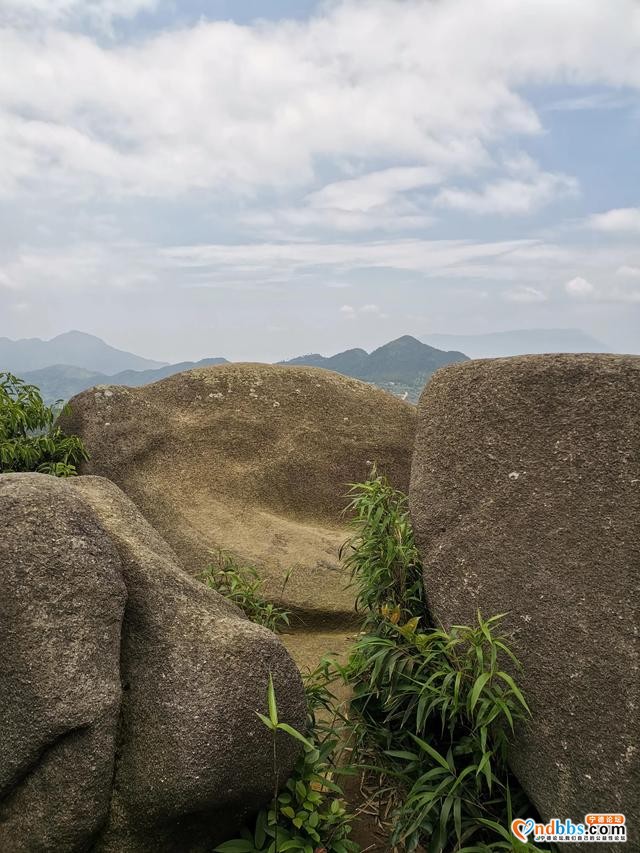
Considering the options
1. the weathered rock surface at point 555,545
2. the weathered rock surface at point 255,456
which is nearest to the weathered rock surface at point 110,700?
the weathered rock surface at point 555,545

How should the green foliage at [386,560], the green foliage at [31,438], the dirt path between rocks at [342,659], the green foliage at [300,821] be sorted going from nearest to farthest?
1. the green foliage at [300,821]
2. the dirt path between rocks at [342,659]
3. the green foliage at [386,560]
4. the green foliage at [31,438]

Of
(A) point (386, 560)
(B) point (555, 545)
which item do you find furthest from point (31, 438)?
(B) point (555, 545)

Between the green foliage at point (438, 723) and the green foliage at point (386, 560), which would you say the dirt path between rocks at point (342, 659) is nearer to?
the green foliage at point (438, 723)

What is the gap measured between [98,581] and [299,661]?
291cm

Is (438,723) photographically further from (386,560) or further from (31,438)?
(31,438)

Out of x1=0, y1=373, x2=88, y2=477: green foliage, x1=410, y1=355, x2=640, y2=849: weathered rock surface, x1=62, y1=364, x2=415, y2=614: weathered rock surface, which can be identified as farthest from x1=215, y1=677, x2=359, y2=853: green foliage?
x1=0, y1=373, x2=88, y2=477: green foliage

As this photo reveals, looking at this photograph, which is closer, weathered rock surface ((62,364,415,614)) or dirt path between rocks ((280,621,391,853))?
dirt path between rocks ((280,621,391,853))

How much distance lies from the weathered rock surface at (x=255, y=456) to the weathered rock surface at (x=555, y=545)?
2891mm

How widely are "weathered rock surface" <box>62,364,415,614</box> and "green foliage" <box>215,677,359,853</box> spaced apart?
9.78ft

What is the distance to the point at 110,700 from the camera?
9.94ft

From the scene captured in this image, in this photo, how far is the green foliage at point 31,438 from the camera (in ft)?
22.4

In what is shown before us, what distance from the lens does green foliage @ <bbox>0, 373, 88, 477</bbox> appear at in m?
6.84

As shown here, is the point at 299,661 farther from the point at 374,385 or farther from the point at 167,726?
the point at 374,385

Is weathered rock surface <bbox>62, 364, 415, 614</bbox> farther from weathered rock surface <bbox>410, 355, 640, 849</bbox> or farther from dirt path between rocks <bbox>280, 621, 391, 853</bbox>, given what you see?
weathered rock surface <bbox>410, 355, 640, 849</bbox>
